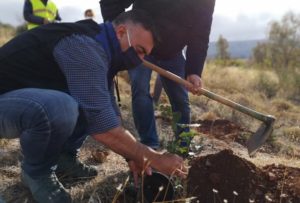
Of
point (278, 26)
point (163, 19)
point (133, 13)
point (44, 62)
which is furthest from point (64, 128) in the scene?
point (278, 26)

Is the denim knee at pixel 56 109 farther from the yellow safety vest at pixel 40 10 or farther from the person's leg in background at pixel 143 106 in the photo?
the yellow safety vest at pixel 40 10

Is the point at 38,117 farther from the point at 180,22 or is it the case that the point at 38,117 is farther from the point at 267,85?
the point at 267,85

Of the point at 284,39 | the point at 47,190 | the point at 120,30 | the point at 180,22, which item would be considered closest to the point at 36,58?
the point at 120,30

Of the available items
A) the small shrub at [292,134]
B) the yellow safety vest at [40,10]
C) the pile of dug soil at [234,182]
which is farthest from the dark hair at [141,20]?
the yellow safety vest at [40,10]

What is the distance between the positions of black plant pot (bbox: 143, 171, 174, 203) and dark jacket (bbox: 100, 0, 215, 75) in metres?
0.94

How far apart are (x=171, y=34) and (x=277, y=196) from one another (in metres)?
1.30

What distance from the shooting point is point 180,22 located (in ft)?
10.6

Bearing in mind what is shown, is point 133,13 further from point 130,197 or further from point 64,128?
point 130,197

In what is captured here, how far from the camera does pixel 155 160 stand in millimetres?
2242

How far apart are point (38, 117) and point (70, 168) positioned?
2.92ft

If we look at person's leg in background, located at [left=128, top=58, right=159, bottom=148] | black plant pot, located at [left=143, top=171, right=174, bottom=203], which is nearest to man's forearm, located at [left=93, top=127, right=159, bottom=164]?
black plant pot, located at [left=143, top=171, right=174, bottom=203]

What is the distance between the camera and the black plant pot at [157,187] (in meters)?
2.56

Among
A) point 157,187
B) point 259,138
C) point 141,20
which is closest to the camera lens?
point 141,20

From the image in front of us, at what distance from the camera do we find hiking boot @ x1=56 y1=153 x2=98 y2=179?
302 cm
